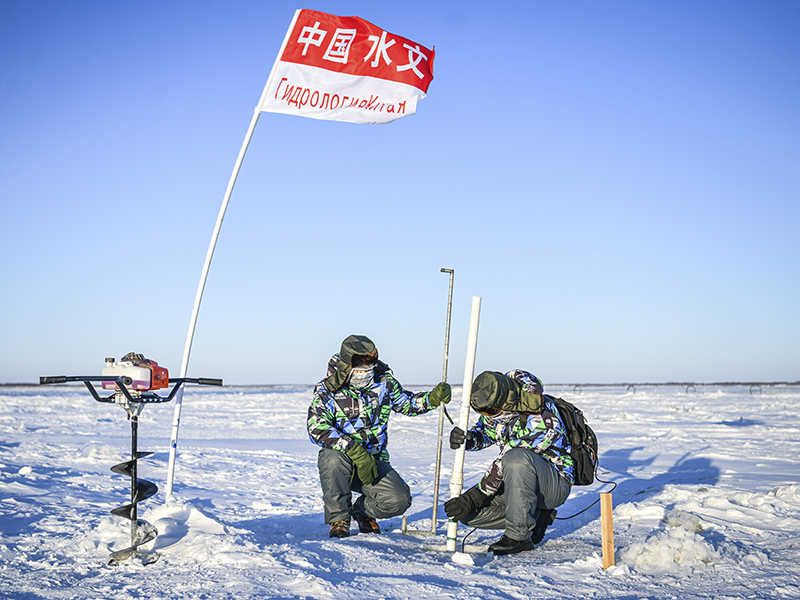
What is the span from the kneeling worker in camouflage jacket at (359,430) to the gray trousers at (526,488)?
2.60ft

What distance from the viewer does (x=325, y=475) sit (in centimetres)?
484

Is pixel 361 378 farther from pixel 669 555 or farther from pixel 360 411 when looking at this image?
pixel 669 555

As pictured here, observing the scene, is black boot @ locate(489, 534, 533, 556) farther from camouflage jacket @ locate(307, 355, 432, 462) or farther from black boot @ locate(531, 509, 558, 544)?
camouflage jacket @ locate(307, 355, 432, 462)

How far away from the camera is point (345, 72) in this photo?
20.4 ft

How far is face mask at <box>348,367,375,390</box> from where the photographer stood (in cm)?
Answer: 488

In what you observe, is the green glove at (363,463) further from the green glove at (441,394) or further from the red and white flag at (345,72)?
the red and white flag at (345,72)

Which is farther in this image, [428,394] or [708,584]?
[428,394]

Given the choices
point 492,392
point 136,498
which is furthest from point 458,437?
point 136,498

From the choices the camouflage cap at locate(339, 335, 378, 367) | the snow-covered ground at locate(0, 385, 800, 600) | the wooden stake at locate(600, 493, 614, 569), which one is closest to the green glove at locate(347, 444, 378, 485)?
the snow-covered ground at locate(0, 385, 800, 600)

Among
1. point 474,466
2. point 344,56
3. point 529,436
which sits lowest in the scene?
point 474,466

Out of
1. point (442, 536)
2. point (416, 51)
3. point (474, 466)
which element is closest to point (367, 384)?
point (442, 536)

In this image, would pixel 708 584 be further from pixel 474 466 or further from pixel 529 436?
pixel 474 466

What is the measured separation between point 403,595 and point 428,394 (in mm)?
2025

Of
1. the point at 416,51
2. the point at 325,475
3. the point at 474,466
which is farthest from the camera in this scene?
the point at 474,466
